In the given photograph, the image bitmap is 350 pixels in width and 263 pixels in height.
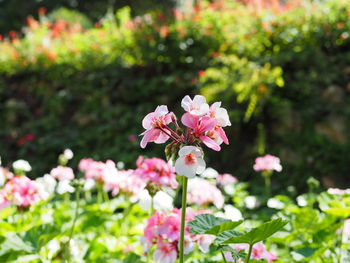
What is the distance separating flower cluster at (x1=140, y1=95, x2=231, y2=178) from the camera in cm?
89

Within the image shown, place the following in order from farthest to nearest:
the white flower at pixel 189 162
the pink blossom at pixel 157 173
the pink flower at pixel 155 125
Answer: the pink blossom at pixel 157 173
the pink flower at pixel 155 125
the white flower at pixel 189 162

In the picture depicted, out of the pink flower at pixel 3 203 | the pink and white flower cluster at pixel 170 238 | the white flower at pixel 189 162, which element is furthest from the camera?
the pink flower at pixel 3 203

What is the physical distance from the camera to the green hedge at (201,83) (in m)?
3.43

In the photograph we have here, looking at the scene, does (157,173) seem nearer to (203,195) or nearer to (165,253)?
(165,253)

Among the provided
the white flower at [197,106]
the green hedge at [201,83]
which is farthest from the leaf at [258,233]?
the green hedge at [201,83]

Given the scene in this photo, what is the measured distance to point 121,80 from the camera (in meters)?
4.72

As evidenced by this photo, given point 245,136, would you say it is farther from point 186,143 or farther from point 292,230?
point 186,143

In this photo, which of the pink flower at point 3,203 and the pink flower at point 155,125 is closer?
the pink flower at point 155,125

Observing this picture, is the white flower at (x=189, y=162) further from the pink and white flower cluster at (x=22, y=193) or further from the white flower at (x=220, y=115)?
the pink and white flower cluster at (x=22, y=193)

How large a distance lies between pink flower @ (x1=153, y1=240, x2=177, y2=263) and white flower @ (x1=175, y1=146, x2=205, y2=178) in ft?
1.26

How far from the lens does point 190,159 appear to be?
35.7 inches

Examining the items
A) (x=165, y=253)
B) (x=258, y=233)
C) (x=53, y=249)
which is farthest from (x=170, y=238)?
(x=53, y=249)

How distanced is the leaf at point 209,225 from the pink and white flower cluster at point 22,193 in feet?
2.45

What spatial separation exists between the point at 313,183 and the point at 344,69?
2289 mm
